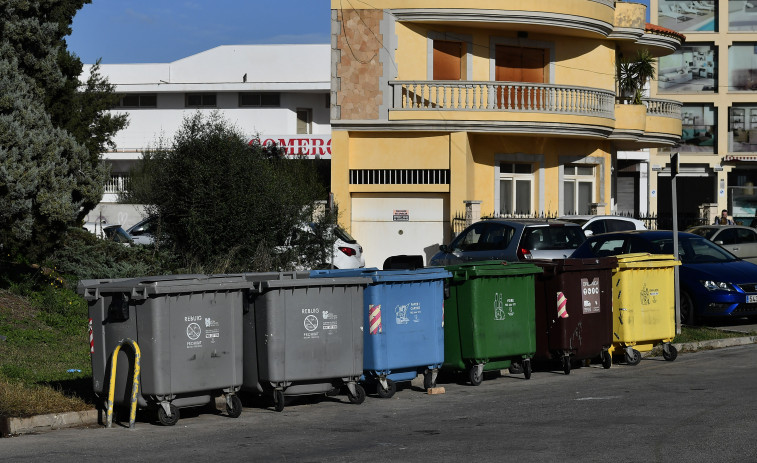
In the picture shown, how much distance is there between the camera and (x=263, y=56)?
53.6 m

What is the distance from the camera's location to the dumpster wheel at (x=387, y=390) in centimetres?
1173

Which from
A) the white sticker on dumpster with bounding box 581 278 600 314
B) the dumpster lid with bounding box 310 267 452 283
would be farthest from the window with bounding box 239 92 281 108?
the dumpster lid with bounding box 310 267 452 283

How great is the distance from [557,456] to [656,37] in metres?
27.9

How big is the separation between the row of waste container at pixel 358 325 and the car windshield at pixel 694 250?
14.1 ft

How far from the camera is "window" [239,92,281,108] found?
50281 mm

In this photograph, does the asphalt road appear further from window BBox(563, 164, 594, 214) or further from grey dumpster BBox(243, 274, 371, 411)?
window BBox(563, 164, 594, 214)

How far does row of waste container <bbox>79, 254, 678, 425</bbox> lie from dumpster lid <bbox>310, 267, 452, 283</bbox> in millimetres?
17

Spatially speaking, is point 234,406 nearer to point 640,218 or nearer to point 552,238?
point 552,238

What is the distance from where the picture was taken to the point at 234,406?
10602mm

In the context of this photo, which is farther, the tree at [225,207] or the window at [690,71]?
the window at [690,71]

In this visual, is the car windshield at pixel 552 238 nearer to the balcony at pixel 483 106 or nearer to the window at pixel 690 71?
the balcony at pixel 483 106

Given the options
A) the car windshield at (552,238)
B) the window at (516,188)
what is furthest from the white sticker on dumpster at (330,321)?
the window at (516,188)

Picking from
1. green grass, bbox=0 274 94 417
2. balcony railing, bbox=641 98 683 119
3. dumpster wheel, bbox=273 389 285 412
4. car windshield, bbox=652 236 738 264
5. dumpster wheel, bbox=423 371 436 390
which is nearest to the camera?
green grass, bbox=0 274 94 417

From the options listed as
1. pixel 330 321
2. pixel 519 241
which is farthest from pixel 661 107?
pixel 330 321
